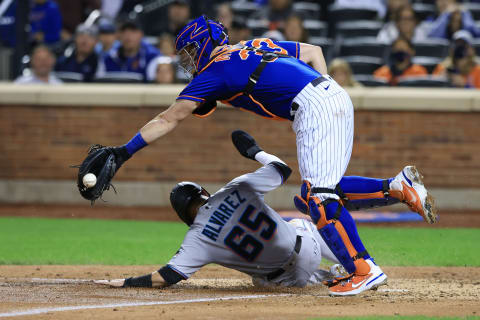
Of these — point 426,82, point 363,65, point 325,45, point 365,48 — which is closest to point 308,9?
point 325,45

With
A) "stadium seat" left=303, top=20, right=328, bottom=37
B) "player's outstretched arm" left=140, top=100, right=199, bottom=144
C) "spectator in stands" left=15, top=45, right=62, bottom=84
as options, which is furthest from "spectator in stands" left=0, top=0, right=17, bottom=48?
"player's outstretched arm" left=140, top=100, right=199, bottom=144

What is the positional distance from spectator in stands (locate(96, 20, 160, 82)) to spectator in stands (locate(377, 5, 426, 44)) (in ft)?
11.7

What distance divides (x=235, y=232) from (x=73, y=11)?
11.1 meters

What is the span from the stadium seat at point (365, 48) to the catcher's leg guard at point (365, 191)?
748cm

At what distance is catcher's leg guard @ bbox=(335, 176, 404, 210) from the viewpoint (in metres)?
5.99

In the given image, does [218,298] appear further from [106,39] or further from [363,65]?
[106,39]

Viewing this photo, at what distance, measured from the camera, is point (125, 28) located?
1257 centimetres

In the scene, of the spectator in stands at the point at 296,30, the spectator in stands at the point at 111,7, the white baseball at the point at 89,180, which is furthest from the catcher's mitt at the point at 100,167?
the spectator in stands at the point at 111,7

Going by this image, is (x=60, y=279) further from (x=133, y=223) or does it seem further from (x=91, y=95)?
(x=91, y=95)

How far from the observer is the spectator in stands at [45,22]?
46.6ft

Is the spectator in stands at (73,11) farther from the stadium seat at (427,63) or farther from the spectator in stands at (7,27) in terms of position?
the stadium seat at (427,63)

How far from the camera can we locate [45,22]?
14500mm

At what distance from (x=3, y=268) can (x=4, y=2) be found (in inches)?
340

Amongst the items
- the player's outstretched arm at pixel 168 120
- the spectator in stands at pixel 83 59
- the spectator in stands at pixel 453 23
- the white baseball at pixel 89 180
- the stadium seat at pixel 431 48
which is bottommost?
the spectator in stands at pixel 83 59
